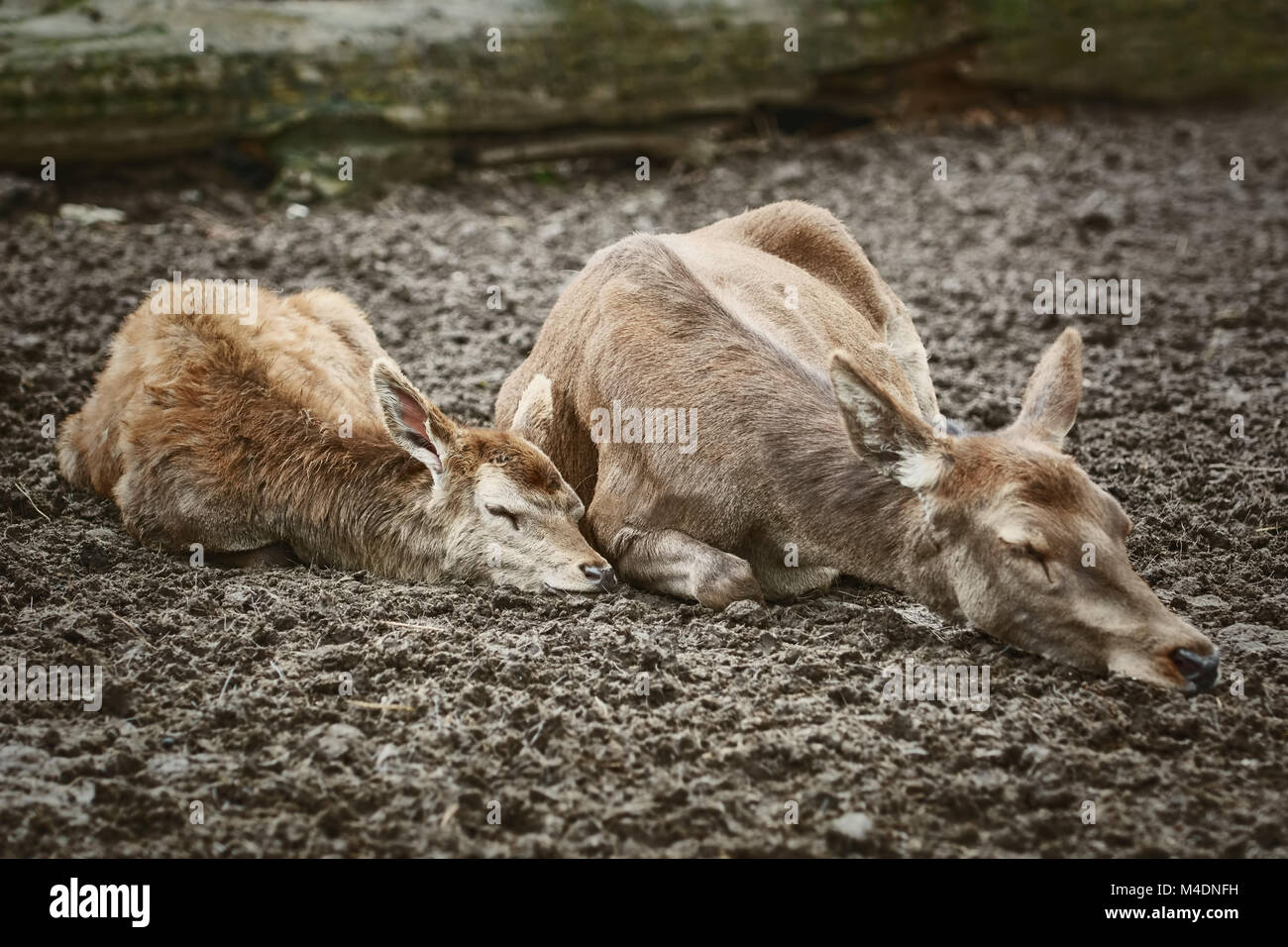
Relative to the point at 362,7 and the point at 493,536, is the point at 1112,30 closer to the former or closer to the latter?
the point at 362,7

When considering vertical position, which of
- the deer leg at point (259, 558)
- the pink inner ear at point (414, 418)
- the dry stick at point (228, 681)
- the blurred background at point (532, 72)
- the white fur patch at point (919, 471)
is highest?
the blurred background at point (532, 72)

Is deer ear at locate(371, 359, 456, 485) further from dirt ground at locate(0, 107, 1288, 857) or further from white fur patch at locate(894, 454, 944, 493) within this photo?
white fur patch at locate(894, 454, 944, 493)

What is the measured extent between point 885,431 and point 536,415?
183cm

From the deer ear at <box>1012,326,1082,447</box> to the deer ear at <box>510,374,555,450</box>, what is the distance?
2.07 m

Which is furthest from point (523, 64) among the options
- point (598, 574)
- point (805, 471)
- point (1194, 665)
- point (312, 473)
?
point (1194, 665)

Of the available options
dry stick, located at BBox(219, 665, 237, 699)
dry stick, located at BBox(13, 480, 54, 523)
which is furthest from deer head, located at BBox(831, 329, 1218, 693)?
dry stick, located at BBox(13, 480, 54, 523)

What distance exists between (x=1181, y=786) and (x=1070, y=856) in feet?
1.73

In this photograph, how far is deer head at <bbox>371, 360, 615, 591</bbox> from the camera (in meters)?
5.56

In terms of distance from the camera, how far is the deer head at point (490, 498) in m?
5.56

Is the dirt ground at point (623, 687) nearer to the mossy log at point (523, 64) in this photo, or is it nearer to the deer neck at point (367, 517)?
the deer neck at point (367, 517)

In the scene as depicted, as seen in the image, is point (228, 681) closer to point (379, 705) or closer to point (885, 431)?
point (379, 705)

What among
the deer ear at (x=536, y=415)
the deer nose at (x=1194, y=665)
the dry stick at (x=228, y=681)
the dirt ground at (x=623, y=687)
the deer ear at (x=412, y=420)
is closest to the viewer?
the dirt ground at (x=623, y=687)

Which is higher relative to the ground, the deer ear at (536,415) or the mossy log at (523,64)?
the mossy log at (523,64)

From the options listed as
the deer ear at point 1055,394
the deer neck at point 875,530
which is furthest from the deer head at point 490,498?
the deer ear at point 1055,394
